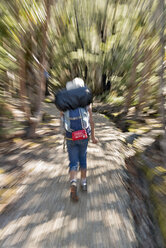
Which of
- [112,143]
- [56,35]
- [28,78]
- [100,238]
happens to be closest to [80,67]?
[56,35]

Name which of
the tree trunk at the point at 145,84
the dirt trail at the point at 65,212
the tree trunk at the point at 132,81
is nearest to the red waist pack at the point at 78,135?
the dirt trail at the point at 65,212

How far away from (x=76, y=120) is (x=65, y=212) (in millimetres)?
1376

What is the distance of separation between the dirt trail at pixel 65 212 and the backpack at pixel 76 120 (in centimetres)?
113

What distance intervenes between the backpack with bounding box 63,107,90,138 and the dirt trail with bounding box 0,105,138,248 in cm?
113

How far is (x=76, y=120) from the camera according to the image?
291cm

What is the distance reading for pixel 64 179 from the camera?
12.4ft

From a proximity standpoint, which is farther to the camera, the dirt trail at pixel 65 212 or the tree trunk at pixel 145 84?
the tree trunk at pixel 145 84

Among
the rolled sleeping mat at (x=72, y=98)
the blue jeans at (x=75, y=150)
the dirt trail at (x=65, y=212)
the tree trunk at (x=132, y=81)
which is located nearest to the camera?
the dirt trail at (x=65, y=212)

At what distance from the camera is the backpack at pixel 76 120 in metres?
2.88

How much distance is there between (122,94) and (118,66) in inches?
96.1

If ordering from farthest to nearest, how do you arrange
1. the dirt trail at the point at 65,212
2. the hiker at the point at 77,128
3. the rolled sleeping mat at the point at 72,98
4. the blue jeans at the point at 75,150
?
the blue jeans at the point at 75,150 → the hiker at the point at 77,128 → the rolled sleeping mat at the point at 72,98 → the dirt trail at the point at 65,212

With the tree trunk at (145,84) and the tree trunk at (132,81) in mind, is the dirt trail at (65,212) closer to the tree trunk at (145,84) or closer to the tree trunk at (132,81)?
the tree trunk at (145,84)

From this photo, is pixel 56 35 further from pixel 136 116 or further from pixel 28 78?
pixel 136 116

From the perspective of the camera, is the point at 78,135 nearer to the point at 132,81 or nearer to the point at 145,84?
the point at 145,84
